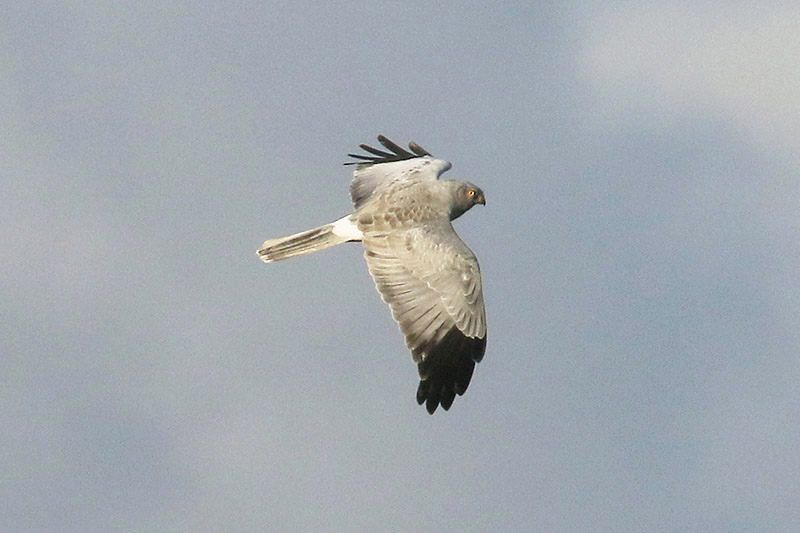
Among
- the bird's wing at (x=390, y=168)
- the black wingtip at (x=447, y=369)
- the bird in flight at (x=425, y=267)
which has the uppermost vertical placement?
the bird's wing at (x=390, y=168)

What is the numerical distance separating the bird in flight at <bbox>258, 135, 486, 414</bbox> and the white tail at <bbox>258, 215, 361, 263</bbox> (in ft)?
0.05

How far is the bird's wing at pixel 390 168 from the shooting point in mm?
24766

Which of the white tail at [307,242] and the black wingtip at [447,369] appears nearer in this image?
the black wingtip at [447,369]

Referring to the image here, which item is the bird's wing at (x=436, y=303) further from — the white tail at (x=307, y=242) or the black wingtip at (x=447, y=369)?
the white tail at (x=307, y=242)

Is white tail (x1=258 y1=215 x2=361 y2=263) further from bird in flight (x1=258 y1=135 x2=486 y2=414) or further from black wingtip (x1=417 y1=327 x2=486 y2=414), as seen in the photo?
black wingtip (x1=417 y1=327 x2=486 y2=414)

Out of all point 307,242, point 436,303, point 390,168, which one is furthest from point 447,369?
point 390,168

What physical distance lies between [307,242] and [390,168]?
3074 millimetres

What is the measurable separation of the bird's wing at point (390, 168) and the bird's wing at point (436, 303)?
2429 mm

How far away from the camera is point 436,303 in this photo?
70.6 ft

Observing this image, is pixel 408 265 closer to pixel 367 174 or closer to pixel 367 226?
pixel 367 226

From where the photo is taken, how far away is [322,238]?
75.6ft

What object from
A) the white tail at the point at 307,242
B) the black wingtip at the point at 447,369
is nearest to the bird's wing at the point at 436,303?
the black wingtip at the point at 447,369

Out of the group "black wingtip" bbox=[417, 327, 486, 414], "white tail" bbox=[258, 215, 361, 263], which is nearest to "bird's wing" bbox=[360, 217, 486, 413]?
"black wingtip" bbox=[417, 327, 486, 414]

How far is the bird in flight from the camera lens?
21219mm
